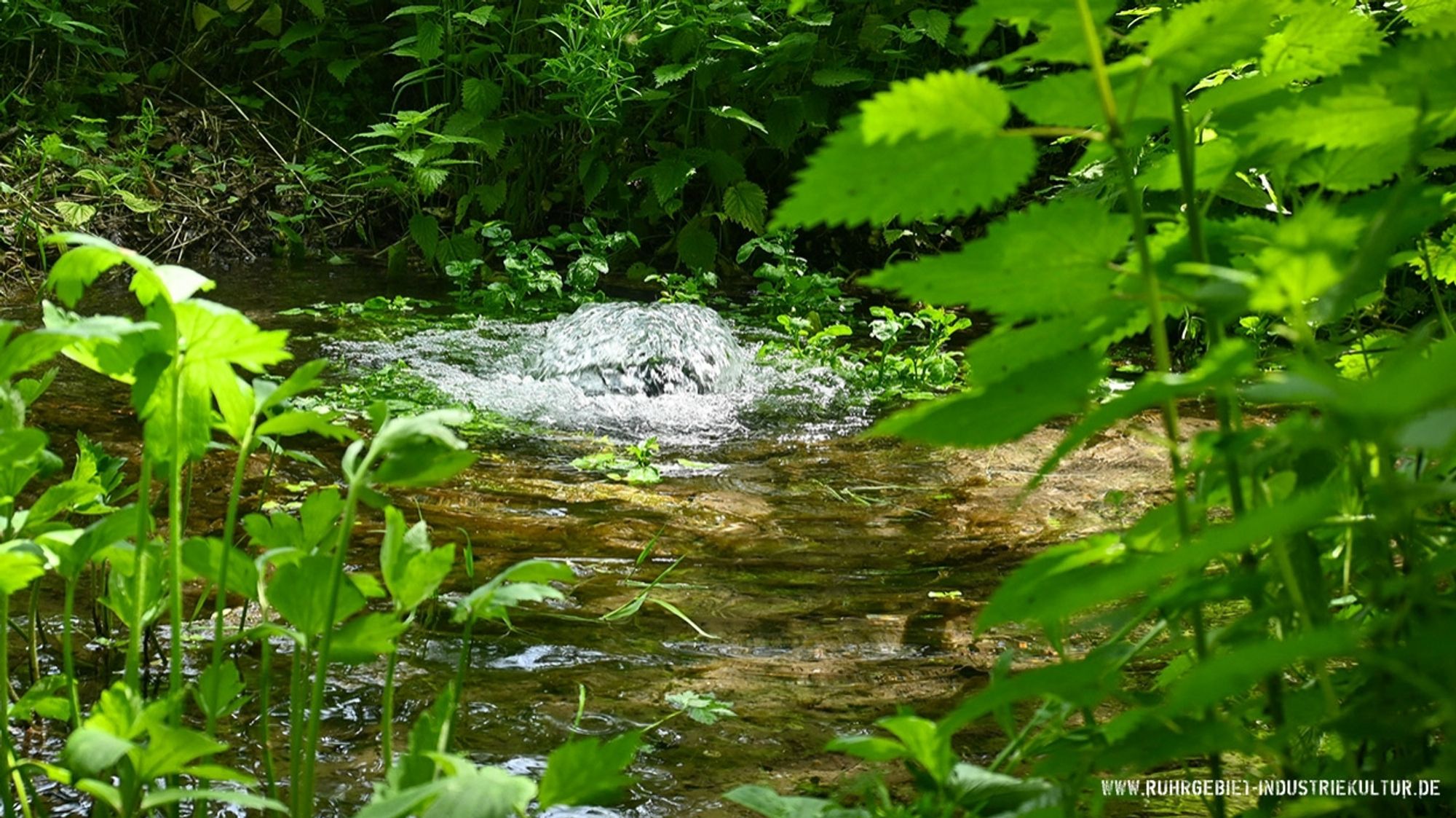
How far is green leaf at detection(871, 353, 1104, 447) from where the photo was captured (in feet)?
2.38

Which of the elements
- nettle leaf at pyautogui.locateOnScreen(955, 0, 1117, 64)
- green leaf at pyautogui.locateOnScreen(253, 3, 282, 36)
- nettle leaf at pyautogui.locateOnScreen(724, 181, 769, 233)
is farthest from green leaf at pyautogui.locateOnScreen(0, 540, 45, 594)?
green leaf at pyautogui.locateOnScreen(253, 3, 282, 36)

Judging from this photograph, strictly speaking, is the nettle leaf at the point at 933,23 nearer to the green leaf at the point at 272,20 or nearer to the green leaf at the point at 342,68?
the green leaf at the point at 342,68

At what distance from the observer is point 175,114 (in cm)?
704

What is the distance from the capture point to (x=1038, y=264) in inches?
30.0

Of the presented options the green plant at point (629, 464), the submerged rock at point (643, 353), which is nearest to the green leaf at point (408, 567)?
the green plant at point (629, 464)

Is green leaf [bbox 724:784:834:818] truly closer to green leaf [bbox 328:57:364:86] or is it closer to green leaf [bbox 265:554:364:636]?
green leaf [bbox 265:554:364:636]

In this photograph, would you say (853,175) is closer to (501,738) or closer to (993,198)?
(993,198)

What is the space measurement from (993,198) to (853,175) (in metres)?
0.09

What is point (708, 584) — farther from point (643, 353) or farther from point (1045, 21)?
point (643, 353)

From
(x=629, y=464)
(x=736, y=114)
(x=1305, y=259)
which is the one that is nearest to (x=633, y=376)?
(x=629, y=464)

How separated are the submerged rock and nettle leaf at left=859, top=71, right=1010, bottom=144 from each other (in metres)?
3.42

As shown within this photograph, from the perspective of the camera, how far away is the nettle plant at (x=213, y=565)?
88cm

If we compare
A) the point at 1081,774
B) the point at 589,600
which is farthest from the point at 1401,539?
the point at 589,600

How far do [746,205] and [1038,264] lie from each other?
17.0 feet
